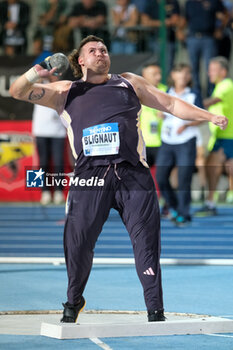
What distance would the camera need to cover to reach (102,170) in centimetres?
634

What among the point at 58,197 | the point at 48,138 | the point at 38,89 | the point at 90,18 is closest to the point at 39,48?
the point at 90,18

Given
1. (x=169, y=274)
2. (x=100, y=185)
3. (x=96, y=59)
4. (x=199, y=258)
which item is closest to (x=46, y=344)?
(x=100, y=185)

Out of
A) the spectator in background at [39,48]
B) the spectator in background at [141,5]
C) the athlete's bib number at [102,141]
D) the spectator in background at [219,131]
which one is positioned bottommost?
the spectator in background at [219,131]

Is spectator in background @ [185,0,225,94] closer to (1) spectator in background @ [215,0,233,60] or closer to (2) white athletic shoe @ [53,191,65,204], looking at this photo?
(1) spectator in background @ [215,0,233,60]

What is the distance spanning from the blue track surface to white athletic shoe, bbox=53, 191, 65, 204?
1.40 ft

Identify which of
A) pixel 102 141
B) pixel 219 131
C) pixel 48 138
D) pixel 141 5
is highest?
pixel 141 5

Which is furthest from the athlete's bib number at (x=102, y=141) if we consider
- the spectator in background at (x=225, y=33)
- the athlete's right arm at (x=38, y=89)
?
the spectator in background at (x=225, y=33)

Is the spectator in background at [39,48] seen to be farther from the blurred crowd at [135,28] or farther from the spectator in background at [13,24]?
the spectator in background at [13,24]

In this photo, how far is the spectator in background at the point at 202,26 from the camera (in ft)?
57.7

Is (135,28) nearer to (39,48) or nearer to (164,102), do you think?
(39,48)

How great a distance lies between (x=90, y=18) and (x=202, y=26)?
2288 millimetres

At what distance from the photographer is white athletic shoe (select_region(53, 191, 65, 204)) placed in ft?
55.3

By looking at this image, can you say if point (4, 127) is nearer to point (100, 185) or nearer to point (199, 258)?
point (199, 258)

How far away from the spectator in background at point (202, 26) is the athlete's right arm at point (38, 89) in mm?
11461
